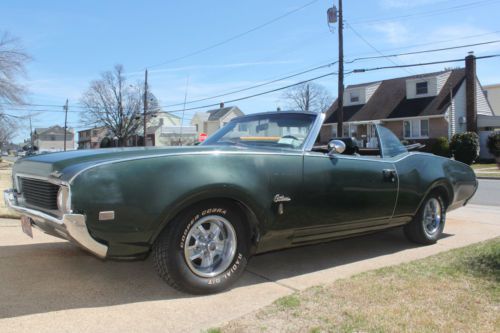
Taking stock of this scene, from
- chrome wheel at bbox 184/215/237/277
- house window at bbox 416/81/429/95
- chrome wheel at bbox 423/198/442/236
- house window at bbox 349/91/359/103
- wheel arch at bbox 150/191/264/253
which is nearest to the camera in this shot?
wheel arch at bbox 150/191/264/253

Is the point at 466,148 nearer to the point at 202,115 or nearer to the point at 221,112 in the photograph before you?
the point at 221,112

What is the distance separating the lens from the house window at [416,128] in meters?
32.7

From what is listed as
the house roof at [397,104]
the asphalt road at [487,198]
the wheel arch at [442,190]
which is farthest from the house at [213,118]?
the wheel arch at [442,190]

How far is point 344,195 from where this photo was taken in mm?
4379

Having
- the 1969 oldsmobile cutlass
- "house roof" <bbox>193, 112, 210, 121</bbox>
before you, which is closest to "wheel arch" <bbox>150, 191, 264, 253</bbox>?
the 1969 oldsmobile cutlass

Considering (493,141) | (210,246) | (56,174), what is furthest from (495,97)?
(56,174)

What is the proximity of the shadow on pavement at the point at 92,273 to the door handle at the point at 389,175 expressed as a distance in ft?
2.88

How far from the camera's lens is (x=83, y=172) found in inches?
123

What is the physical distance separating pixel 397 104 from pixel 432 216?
3089 cm

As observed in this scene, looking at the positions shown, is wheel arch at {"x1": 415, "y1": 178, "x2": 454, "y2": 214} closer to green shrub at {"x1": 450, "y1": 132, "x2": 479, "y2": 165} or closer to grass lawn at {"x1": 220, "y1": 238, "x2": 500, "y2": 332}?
grass lawn at {"x1": 220, "y1": 238, "x2": 500, "y2": 332}

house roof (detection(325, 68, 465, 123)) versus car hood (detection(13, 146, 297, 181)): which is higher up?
house roof (detection(325, 68, 465, 123))

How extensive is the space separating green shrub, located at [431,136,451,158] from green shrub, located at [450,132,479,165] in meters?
0.39

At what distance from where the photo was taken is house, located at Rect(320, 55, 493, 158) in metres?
31.7

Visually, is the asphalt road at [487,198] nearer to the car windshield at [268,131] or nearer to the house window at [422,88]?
the car windshield at [268,131]
